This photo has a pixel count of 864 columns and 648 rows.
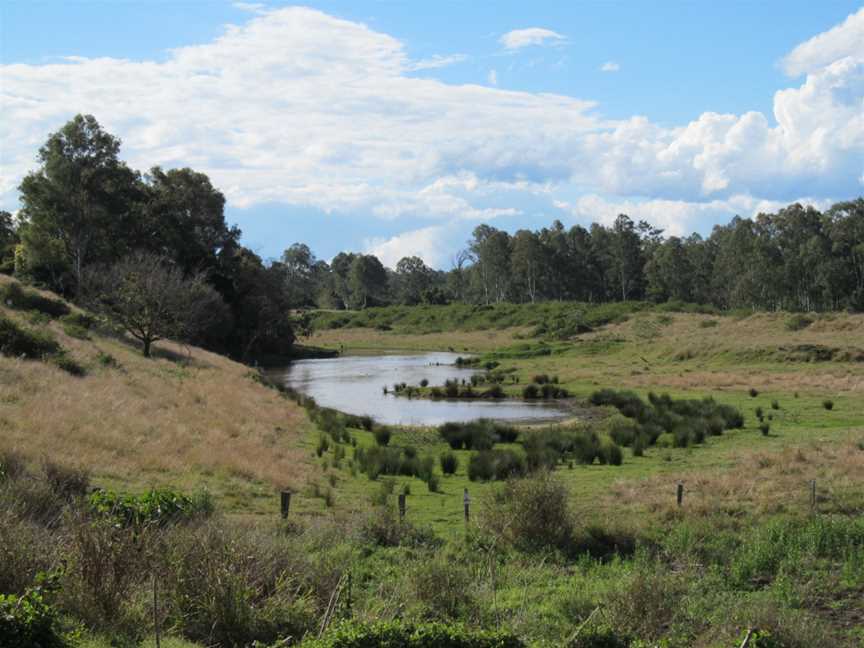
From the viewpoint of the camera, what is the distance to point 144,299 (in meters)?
50.2

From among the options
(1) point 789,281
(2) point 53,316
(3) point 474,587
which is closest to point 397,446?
(3) point 474,587

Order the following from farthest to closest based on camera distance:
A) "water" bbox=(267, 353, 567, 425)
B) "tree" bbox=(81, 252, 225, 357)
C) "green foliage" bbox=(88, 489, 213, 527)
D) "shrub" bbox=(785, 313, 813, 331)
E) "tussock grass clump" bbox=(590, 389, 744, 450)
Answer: "shrub" bbox=(785, 313, 813, 331) < "tree" bbox=(81, 252, 225, 357) < "water" bbox=(267, 353, 567, 425) < "tussock grass clump" bbox=(590, 389, 744, 450) < "green foliage" bbox=(88, 489, 213, 527)

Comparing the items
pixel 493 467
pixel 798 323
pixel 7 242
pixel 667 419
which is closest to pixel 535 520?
pixel 493 467

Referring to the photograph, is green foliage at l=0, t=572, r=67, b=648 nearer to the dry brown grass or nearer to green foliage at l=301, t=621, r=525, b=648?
green foliage at l=301, t=621, r=525, b=648

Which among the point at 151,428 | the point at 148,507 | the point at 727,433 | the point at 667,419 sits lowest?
the point at 727,433

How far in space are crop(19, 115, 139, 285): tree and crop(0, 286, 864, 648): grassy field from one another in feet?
80.6

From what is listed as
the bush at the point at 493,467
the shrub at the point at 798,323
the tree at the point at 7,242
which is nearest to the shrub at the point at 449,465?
the bush at the point at 493,467

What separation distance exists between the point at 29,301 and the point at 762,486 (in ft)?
133

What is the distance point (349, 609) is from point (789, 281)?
4344 inches

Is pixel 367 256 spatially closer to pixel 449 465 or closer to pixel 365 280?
pixel 365 280

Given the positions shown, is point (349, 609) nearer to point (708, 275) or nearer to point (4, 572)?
point (4, 572)

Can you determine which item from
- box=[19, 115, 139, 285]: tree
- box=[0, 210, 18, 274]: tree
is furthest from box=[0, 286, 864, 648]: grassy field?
box=[0, 210, 18, 274]: tree

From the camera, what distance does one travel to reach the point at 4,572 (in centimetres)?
916

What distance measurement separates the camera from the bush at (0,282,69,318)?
44.5 metres
